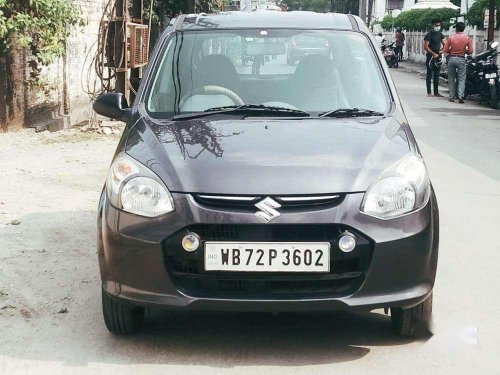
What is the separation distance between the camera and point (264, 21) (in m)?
6.24

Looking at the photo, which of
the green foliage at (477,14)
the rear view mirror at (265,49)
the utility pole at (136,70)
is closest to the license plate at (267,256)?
the rear view mirror at (265,49)

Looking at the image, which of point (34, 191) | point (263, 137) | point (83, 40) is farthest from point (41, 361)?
point (83, 40)

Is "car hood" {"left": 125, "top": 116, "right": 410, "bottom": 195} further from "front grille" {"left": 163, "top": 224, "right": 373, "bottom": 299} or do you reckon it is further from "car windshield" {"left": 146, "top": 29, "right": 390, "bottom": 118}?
"car windshield" {"left": 146, "top": 29, "right": 390, "bottom": 118}

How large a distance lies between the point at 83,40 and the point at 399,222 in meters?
13.5

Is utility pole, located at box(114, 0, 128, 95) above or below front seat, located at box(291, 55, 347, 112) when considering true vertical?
below

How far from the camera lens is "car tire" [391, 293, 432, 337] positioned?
4.82 metres

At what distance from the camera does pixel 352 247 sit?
4.45 metres

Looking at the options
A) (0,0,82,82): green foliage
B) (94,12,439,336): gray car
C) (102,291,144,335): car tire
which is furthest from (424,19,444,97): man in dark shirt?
(102,291,144,335): car tire

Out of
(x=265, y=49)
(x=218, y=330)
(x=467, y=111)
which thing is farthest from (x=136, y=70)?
(x=218, y=330)

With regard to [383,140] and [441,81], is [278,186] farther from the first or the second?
[441,81]

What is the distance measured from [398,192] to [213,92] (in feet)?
5.01

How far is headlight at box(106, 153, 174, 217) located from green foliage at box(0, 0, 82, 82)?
760 centimetres

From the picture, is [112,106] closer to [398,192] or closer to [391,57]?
[398,192]

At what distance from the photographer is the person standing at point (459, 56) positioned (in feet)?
70.8
